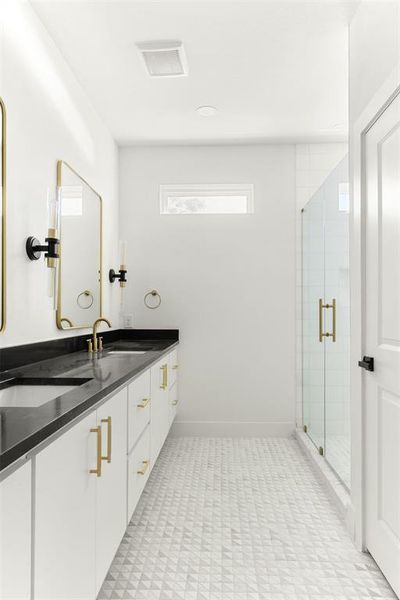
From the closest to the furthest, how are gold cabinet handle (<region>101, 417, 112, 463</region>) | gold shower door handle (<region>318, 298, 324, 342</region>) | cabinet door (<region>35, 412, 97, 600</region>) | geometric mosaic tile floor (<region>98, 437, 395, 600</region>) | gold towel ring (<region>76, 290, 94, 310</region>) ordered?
cabinet door (<region>35, 412, 97, 600</region>) < gold cabinet handle (<region>101, 417, 112, 463</region>) < geometric mosaic tile floor (<region>98, 437, 395, 600</region>) < gold towel ring (<region>76, 290, 94, 310</region>) < gold shower door handle (<region>318, 298, 324, 342</region>)

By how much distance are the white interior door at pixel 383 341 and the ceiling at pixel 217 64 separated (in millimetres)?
825

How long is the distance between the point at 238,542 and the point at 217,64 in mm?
2643

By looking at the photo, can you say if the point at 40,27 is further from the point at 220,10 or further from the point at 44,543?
the point at 44,543

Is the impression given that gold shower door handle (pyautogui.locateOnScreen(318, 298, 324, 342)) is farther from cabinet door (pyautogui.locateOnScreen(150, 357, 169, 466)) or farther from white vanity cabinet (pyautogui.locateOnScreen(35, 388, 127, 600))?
white vanity cabinet (pyautogui.locateOnScreen(35, 388, 127, 600))

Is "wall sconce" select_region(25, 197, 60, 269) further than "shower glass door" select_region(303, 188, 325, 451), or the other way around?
"shower glass door" select_region(303, 188, 325, 451)

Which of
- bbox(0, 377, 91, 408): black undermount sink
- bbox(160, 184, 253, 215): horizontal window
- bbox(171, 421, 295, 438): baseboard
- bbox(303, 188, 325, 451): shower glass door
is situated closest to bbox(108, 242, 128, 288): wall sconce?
bbox(160, 184, 253, 215): horizontal window

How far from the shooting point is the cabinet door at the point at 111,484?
1.45m

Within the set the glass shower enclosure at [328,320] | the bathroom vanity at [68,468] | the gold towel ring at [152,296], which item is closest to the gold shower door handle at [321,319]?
the glass shower enclosure at [328,320]

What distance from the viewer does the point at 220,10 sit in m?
2.11

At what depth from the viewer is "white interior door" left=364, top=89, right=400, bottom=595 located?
1657 millimetres

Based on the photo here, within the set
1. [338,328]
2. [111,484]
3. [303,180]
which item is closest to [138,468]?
[111,484]

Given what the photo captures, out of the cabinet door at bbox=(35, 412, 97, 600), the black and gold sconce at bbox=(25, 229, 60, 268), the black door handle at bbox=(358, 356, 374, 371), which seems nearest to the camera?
the cabinet door at bbox=(35, 412, 97, 600)

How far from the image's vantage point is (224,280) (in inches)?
153

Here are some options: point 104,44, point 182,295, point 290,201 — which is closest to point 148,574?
point 182,295
